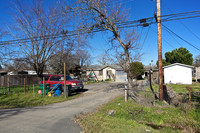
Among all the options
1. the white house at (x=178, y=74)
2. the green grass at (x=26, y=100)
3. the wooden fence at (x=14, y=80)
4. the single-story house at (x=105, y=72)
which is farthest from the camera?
the single-story house at (x=105, y=72)

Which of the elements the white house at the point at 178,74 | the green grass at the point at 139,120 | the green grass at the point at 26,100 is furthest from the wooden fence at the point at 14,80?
the white house at the point at 178,74

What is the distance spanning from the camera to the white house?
24.5 metres

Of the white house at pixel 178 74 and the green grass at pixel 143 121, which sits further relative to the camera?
the white house at pixel 178 74

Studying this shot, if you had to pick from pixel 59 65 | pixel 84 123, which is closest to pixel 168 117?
pixel 84 123

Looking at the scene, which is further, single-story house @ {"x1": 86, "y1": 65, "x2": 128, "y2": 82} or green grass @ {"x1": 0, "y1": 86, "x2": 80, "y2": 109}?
single-story house @ {"x1": 86, "y1": 65, "x2": 128, "y2": 82}

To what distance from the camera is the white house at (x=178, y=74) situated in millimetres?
24469

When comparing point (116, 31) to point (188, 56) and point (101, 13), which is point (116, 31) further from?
point (188, 56)

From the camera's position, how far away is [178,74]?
25.0 metres

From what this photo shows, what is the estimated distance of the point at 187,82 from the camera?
24500 millimetres

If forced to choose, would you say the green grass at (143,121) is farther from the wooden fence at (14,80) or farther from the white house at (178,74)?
the white house at (178,74)

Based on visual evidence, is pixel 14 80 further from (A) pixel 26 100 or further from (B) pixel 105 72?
(B) pixel 105 72

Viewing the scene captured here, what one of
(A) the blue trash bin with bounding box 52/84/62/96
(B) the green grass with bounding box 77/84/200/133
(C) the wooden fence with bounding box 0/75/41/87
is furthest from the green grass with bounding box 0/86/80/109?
(C) the wooden fence with bounding box 0/75/41/87

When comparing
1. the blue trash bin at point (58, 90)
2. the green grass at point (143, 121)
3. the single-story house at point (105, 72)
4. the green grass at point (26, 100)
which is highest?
the single-story house at point (105, 72)

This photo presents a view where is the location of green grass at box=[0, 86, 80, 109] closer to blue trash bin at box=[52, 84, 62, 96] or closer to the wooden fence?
blue trash bin at box=[52, 84, 62, 96]
